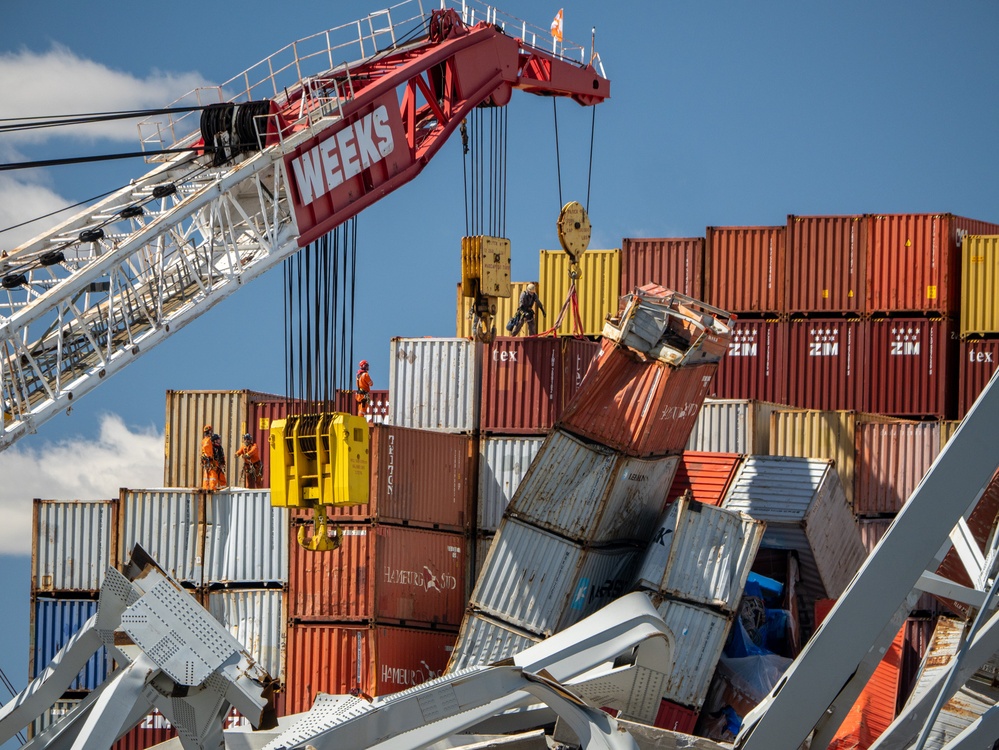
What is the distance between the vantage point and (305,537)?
1230 inches

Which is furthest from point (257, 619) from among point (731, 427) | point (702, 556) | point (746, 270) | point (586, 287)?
point (746, 270)

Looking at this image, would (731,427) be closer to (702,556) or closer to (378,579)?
(702,556)

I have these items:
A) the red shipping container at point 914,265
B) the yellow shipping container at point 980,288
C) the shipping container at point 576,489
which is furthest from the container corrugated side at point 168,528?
the yellow shipping container at point 980,288

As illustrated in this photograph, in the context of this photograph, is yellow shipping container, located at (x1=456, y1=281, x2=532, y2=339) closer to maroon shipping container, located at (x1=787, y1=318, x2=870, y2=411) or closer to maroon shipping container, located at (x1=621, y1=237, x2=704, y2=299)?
maroon shipping container, located at (x1=621, y1=237, x2=704, y2=299)

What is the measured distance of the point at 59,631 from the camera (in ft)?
120

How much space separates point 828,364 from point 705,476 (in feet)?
29.2

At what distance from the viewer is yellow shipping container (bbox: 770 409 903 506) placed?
37.4 metres

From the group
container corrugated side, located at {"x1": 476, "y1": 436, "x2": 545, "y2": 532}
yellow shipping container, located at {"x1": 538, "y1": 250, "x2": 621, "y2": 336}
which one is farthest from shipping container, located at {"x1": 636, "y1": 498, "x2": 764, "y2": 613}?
yellow shipping container, located at {"x1": 538, "y1": 250, "x2": 621, "y2": 336}

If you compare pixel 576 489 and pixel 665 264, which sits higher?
pixel 665 264

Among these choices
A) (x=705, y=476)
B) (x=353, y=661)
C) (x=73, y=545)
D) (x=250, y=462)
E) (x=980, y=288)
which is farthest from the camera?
(x=980, y=288)

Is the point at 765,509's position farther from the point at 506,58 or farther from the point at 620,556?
the point at 506,58

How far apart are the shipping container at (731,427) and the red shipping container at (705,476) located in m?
2.32

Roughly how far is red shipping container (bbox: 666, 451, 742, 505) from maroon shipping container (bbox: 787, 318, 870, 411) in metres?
7.79

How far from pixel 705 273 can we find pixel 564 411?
12723 millimetres
